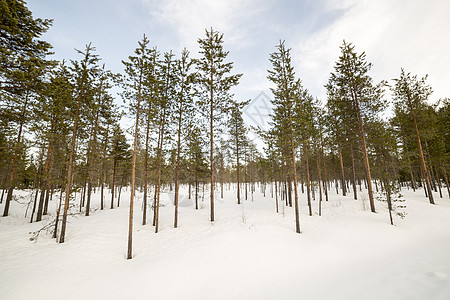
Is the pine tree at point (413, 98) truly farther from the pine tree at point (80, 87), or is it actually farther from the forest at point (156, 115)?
the pine tree at point (80, 87)

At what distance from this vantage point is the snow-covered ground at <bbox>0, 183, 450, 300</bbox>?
586 centimetres

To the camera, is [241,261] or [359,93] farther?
[359,93]

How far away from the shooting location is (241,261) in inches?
306

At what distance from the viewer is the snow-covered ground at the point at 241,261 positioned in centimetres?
586

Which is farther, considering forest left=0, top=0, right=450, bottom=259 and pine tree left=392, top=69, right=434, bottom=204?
pine tree left=392, top=69, right=434, bottom=204

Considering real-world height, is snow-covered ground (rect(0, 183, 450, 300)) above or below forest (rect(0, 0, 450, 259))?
below

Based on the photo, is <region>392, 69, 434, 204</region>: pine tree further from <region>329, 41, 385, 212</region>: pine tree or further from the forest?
<region>329, 41, 385, 212</region>: pine tree

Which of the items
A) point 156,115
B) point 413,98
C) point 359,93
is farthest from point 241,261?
point 413,98

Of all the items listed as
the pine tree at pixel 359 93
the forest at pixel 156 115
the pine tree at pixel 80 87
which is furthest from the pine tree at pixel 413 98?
the pine tree at pixel 80 87

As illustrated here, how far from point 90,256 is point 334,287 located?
11403 mm

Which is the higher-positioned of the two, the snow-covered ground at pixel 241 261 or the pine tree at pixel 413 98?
the pine tree at pixel 413 98

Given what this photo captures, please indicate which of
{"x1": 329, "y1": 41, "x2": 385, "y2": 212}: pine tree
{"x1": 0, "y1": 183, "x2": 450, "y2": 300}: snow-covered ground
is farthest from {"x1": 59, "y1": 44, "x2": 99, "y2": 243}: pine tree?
{"x1": 329, "y1": 41, "x2": 385, "y2": 212}: pine tree

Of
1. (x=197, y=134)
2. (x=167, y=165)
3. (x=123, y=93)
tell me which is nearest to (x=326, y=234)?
(x=197, y=134)

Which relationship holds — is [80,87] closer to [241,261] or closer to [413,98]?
[241,261]
